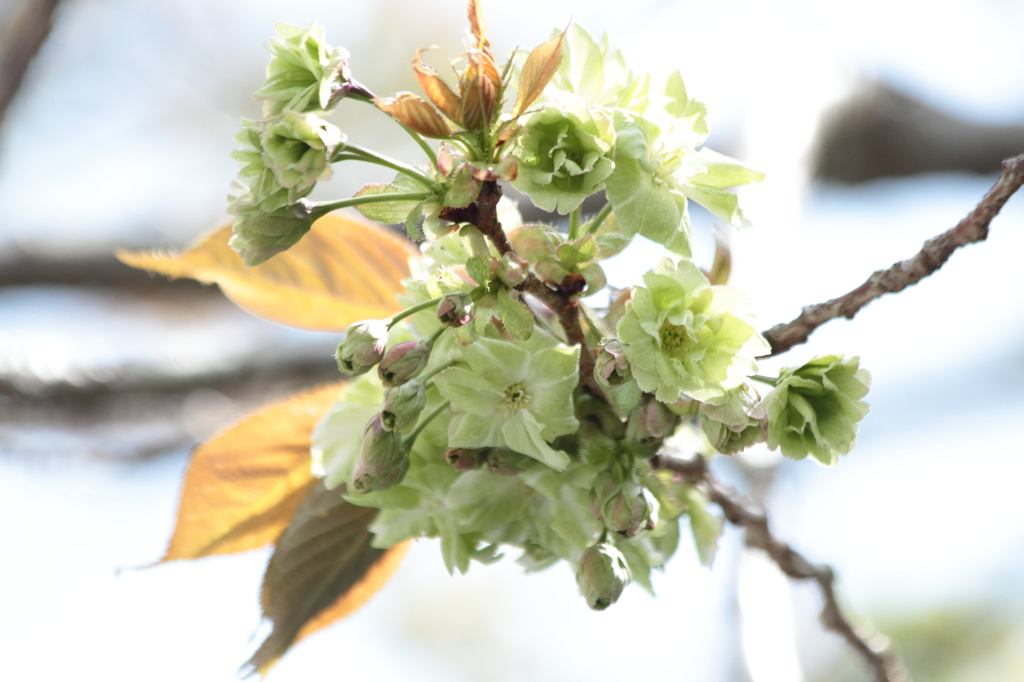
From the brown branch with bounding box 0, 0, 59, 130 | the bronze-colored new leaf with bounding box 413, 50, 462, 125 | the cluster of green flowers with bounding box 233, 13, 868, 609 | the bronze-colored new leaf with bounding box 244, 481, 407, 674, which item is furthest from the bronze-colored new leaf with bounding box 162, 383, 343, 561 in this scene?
the brown branch with bounding box 0, 0, 59, 130

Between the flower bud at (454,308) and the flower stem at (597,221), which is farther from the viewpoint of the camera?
the flower stem at (597,221)

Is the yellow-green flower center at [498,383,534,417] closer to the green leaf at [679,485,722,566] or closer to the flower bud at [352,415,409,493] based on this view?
the flower bud at [352,415,409,493]

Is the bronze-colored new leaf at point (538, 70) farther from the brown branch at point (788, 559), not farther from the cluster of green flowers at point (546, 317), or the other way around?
the brown branch at point (788, 559)

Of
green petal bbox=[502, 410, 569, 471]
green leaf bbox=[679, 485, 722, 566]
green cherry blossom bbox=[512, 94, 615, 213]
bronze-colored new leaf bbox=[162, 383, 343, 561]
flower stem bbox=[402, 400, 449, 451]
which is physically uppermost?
green cherry blossom bbox=[512, 94, 615, 213]

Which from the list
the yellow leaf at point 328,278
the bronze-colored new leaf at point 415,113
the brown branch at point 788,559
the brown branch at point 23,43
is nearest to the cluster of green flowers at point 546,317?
the bronze-colored new leaf at point 415,113

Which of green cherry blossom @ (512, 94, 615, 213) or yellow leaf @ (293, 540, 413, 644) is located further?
yellow leaf @ (293, 540, 413, 644)

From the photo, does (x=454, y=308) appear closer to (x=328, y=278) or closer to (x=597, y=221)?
(x=597, y=221)

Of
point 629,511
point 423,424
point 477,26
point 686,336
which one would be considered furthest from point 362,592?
point 477,26
